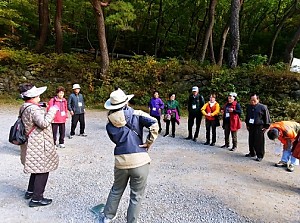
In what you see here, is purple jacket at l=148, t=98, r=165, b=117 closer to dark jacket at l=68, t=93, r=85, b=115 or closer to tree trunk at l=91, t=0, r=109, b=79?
dark jacket at l=68, t=93, r=85, b=115

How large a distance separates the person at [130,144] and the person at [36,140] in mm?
992

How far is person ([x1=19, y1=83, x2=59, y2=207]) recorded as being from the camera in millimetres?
3965

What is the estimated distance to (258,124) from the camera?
6.83 meters

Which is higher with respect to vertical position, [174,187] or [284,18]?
[284,18]

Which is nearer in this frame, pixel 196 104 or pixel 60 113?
pixel 60 113

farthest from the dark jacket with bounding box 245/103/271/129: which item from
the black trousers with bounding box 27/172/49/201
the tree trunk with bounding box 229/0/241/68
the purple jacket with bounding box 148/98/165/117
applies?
the tree trunk with bounding box 229/0/241/68

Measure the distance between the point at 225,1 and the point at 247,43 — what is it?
4.19 meters

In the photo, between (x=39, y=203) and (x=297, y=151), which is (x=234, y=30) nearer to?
(x=297, y=151)

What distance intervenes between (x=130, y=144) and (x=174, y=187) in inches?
76.9

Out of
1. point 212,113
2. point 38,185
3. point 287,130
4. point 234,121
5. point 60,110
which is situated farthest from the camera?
point 212,113

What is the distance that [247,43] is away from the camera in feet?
69.2

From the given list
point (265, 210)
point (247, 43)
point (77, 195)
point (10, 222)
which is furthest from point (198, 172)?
point (247, 43)

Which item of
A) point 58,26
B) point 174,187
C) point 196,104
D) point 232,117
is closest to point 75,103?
point 196,104

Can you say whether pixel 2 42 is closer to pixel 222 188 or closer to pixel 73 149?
pixel 73 149
